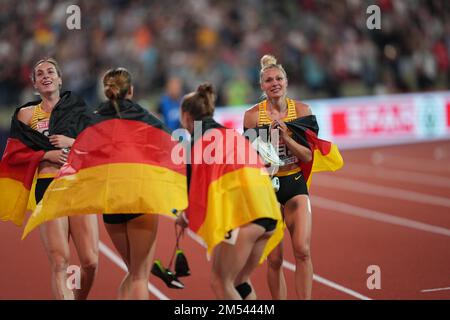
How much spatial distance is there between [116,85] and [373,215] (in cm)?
662

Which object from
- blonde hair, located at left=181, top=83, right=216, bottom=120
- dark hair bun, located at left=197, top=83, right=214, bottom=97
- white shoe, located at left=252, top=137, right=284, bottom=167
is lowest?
white shoe, located at left=252, top=137, right=284, bottom=167

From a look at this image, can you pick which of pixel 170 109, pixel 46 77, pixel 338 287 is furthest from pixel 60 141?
pixel 170 109

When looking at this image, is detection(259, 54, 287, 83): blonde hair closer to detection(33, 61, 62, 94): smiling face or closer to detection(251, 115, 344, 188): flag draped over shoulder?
detection(251, 115, 344, 188): flag draped over shoulder

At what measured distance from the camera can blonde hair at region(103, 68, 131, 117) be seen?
17.9ft

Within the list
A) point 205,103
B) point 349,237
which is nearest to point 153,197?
point 205,103

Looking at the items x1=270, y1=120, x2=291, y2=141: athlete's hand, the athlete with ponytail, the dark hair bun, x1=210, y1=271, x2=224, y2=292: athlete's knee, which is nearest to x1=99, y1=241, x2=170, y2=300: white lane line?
the athlete with ponytail

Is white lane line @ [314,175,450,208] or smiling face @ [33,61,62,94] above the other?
smiling face @ [33,61,62,94]

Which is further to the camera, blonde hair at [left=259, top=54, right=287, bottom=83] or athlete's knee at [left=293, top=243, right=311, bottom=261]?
blonde hair at [left=259, top=54, right=287, bottom=83]

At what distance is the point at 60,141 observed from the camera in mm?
6098

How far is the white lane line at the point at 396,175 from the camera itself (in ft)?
45.9

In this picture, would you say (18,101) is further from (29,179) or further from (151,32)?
(29,179)

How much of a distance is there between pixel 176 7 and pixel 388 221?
8920 mm

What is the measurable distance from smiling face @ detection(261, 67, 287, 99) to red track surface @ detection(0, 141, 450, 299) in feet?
6.51

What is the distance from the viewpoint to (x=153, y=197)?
5383 millimetres
